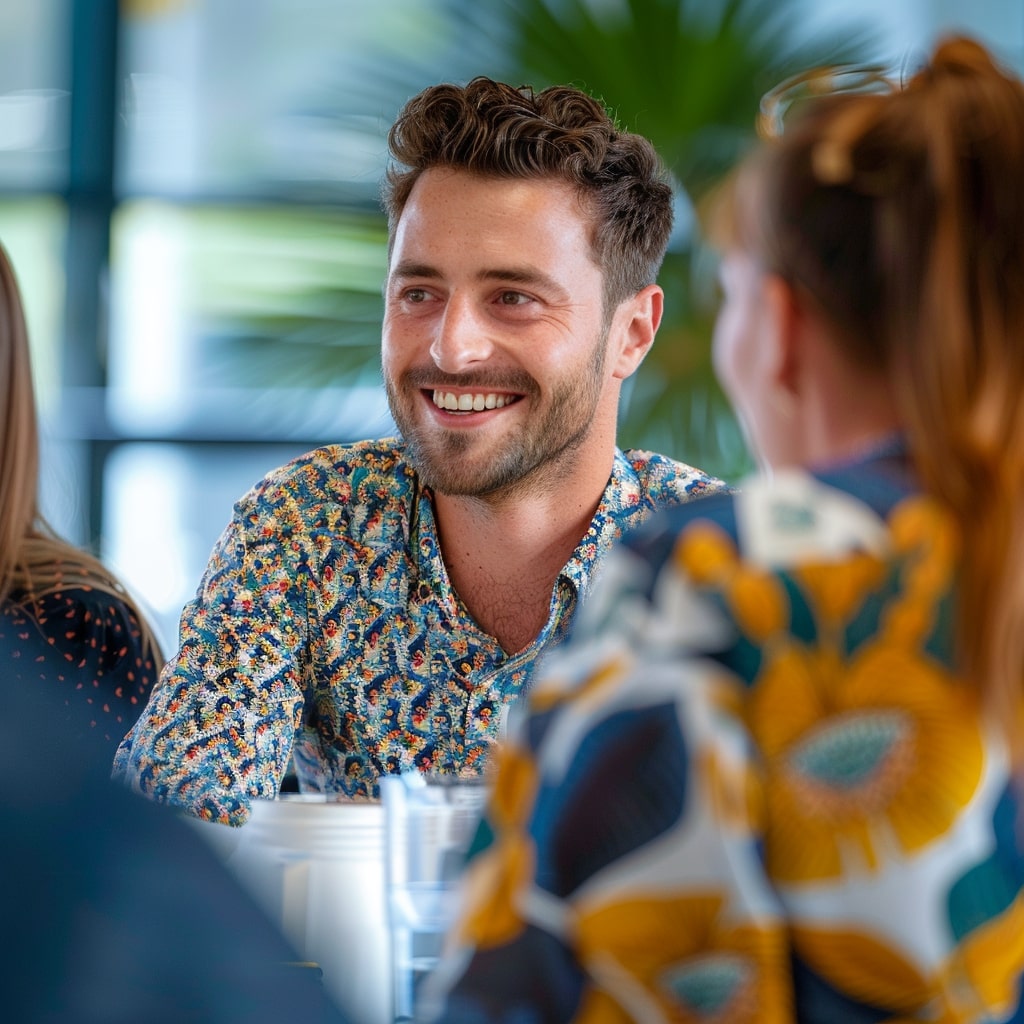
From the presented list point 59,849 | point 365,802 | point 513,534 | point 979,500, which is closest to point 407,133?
point 513,534

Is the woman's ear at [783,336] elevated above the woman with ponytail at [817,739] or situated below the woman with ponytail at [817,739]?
above

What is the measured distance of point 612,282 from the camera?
1873 mm

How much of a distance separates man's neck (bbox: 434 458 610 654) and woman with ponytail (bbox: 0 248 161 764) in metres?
0.43

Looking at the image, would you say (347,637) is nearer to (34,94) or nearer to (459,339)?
(459,339)

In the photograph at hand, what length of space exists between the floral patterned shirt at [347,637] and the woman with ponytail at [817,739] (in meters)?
0.94

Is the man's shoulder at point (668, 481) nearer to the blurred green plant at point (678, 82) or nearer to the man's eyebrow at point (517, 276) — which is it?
the man's eyebrow at point (517, 276)

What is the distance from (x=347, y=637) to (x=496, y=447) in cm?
29

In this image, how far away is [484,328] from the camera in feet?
5.73

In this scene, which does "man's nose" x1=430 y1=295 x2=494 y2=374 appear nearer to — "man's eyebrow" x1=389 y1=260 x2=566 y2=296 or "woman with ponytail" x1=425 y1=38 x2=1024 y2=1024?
"man's eyebrow" x1=389 y1=260 x2=566 y2=296

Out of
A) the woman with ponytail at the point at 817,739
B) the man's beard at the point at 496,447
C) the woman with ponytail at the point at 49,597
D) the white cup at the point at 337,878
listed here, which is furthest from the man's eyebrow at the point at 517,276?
the woman with ponytail at the point at 817,739

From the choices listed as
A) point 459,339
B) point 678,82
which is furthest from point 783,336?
point 678,82

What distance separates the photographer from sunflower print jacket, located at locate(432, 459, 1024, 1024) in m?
0.65

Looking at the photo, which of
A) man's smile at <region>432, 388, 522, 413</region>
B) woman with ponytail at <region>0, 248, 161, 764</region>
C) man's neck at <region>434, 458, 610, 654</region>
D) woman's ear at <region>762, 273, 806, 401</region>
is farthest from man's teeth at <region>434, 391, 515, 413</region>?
woman's ear at <region>762, 273, 806, 401</region>

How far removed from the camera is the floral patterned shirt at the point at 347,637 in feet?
5.30
